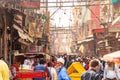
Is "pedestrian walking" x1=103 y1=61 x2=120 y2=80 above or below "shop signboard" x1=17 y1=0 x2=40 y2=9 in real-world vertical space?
below

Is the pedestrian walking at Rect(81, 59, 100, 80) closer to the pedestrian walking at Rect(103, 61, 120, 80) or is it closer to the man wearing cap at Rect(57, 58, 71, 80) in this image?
the pedestrian walking at Rect(103, 61, 120, 80)

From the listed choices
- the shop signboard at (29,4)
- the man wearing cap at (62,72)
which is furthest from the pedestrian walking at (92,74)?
the shop signboard at (29,4)

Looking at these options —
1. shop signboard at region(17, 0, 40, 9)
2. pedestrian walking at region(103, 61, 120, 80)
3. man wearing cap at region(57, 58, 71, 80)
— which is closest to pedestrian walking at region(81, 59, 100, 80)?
pedestrian walking at region(103, 61, 120, 80)

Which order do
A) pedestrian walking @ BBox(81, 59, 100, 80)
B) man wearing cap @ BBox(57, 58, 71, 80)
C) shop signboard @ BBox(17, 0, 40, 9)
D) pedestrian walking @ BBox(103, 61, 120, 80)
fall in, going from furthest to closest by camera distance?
shop signboard @ BBox(17, 0, 40, 9), man wearing cap @ BBox(57, 58, 71, 80), pedestrian walking @ BBox(103, 61, 120, 80), pedestrian walking @ BBox(81, 59, 100, 80)

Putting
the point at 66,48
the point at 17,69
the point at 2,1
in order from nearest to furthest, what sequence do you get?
1. the point at 17,69
2. the point at 2,1
3. the point at 66,48

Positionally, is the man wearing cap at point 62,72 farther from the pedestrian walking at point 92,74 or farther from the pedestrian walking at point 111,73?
the pedestrian walking at point 92,74

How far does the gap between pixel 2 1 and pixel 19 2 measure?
9.68ft

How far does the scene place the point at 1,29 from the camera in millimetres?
22047

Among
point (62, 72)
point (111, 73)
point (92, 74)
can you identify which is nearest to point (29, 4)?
point (62, 72)

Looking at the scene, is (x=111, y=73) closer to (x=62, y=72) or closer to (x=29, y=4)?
(x=62, y=72)

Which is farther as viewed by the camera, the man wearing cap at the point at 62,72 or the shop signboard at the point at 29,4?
the shop signboard at the point at 29,4

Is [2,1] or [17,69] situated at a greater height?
[2,1]

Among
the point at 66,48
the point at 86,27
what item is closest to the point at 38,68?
the point at 86,27

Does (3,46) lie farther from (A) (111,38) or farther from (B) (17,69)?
(A) (111,38)
